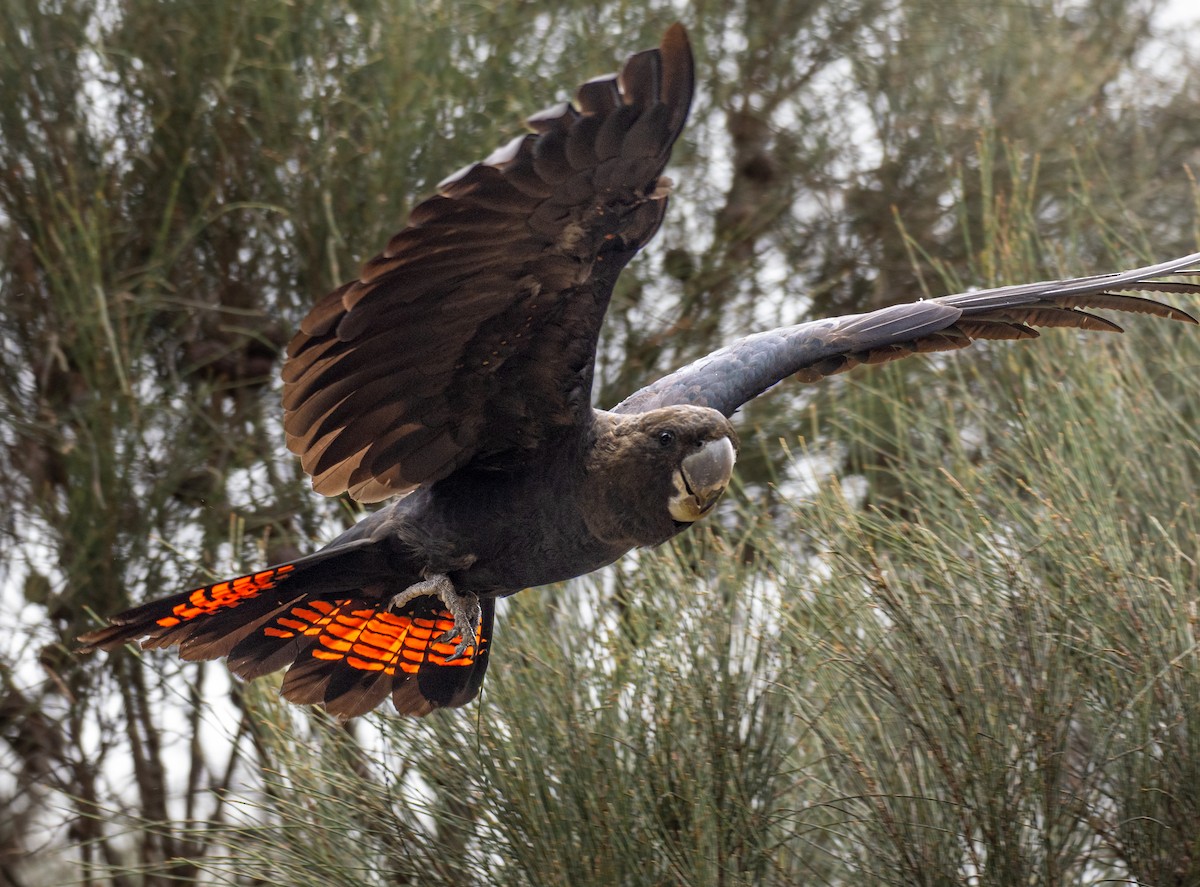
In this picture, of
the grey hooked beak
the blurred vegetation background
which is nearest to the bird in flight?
the grey hooked beak

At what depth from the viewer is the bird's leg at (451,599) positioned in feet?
8.84

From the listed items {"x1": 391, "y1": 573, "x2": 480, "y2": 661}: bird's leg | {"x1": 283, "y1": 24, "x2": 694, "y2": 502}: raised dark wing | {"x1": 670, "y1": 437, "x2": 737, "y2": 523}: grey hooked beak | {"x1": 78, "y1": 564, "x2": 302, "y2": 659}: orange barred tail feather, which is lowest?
{"x1": 670, "y1": 437, "x2": 737, "y2": 523}: grey hooked beak

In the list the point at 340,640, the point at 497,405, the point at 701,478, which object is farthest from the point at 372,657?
the point at 701,478

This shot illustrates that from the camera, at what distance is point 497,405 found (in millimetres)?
2584

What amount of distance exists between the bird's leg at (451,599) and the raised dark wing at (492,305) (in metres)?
0.20

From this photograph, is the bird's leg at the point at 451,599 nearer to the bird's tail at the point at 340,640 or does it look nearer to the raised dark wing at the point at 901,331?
the bird's tail at the point at 340,640

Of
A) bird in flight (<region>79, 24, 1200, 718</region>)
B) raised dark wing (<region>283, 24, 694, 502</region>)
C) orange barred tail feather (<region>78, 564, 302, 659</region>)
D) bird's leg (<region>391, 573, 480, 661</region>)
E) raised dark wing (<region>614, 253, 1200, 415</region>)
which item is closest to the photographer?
raised dark wing (<region>283, 24, 694, 502</region>)

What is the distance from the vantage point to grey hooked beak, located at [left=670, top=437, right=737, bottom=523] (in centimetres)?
242

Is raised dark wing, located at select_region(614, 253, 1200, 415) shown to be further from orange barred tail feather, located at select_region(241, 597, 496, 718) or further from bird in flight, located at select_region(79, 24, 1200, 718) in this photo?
orange barred tail feather, located at select_region(241, 597, 496, 718)

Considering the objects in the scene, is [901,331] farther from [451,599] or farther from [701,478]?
[451,599]

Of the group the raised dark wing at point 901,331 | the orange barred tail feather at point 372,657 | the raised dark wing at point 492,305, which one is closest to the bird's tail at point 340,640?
the orange barred tail feather at point 372,657

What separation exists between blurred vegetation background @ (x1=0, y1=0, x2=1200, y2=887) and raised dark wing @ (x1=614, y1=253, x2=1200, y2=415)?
330 mm

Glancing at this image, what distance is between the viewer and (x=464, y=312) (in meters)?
2.35

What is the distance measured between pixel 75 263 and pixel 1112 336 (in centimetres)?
308
